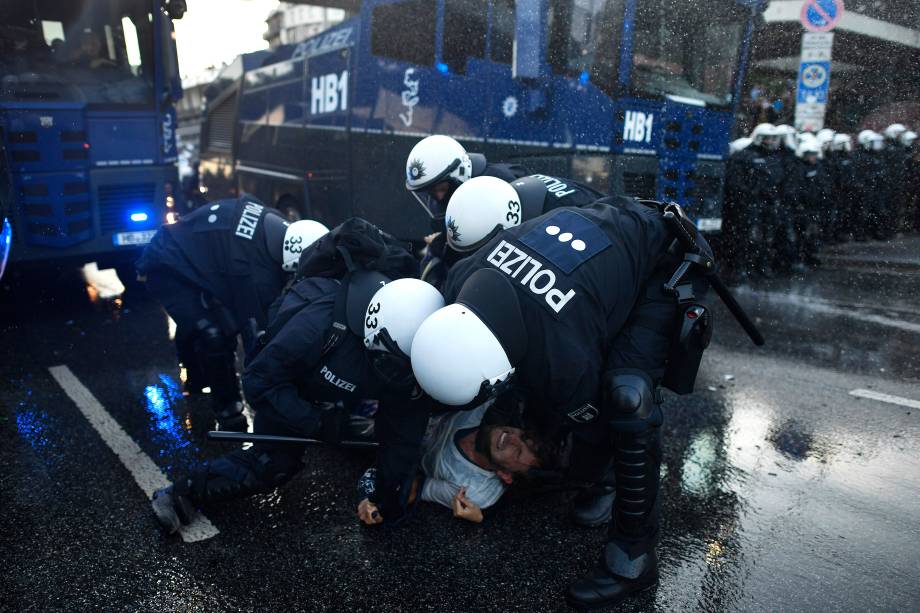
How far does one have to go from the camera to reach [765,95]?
12.8 metres

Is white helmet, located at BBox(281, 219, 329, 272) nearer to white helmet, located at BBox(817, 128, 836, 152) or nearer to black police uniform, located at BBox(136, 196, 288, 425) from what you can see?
black police uniform, located at BBox(136, 196, 288, 425)

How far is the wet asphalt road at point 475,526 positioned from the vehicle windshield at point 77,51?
267cm

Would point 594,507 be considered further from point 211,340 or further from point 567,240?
point 211,340

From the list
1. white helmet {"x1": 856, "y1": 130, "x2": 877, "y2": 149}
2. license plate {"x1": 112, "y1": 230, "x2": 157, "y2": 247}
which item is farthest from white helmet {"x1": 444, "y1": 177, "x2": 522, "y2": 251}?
white helmet {"x1": 856, "y1": 130, "x2": 877, "y2": 149}

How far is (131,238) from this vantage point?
251 inches

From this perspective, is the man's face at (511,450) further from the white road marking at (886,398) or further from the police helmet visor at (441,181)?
the white road marking at (886,398)

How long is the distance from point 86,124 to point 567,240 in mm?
5313

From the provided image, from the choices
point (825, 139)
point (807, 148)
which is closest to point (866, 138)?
point (825, 139)

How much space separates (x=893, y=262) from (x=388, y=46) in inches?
288

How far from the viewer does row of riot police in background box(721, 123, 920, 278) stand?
877 centimetres

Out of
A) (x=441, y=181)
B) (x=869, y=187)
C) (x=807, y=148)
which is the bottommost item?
(x=869, y=187)

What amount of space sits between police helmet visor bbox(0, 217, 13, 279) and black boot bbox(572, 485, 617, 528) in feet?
15.6

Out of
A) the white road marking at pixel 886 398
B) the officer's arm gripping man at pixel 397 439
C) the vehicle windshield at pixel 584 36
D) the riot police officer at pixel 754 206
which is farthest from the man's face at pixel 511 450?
the riot police officer at pixel 754 206

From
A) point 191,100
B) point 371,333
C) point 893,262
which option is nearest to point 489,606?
point 371,333
